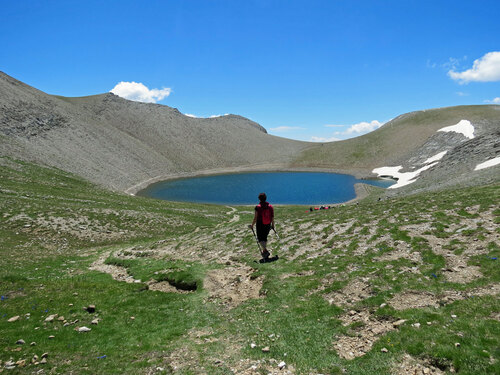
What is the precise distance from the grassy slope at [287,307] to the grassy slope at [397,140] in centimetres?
15691

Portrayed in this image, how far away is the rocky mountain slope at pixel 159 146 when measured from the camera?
78.8 m

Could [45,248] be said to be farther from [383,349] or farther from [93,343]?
[383,349]

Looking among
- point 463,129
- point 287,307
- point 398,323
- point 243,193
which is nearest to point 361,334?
point 398,323

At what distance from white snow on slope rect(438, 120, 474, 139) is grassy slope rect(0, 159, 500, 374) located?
158 meters

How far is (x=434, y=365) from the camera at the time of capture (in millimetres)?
8242

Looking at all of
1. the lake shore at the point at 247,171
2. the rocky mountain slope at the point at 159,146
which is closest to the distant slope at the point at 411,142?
the rocky mountain slope at the point at 159,146

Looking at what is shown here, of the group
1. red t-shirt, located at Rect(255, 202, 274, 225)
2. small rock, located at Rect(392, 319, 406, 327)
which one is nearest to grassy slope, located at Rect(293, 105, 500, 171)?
red t-shirt, located at Rect(255, 202, 274, 225)

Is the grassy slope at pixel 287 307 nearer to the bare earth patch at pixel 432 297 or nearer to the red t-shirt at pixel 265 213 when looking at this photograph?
the bare earth patch at pixel 432 297

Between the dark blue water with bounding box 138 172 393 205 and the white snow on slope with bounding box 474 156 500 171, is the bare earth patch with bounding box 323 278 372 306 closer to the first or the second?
the white snow on slope with bounding box 474 156 500 171

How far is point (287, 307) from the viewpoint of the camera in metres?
13.3

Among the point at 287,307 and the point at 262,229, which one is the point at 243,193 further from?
the point at 287,307

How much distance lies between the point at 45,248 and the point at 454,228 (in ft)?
124

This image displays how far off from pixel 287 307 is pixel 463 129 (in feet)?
602

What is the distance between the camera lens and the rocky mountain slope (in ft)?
259
